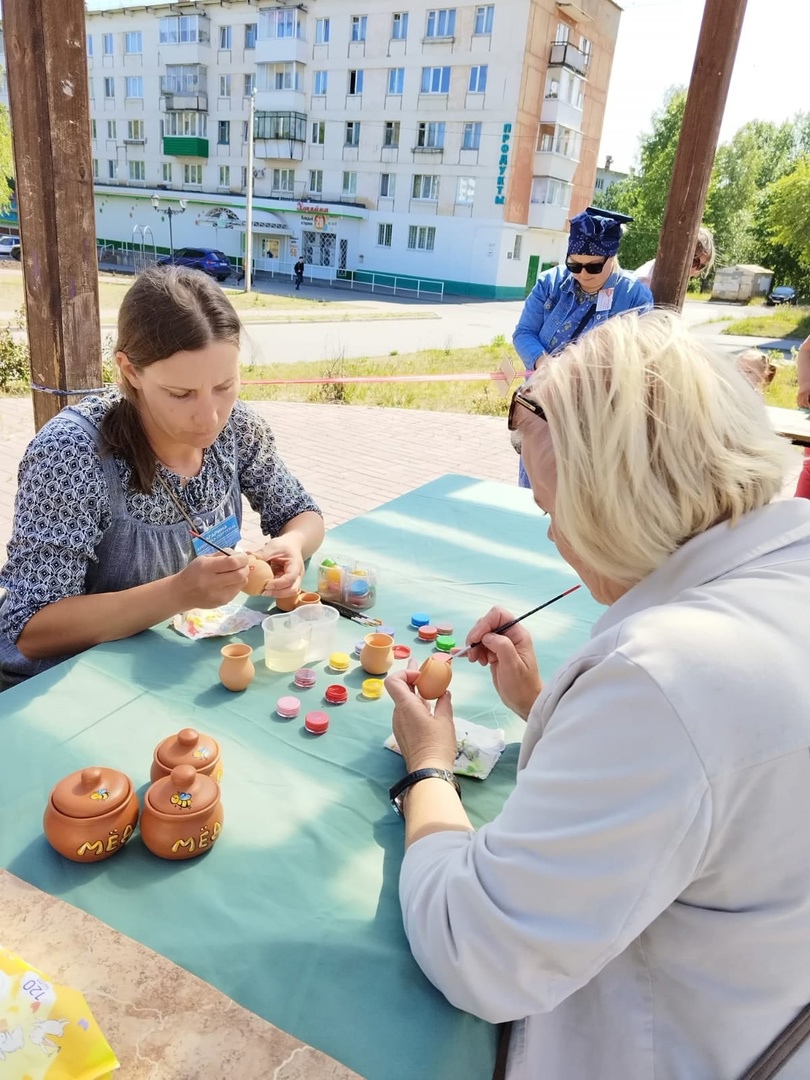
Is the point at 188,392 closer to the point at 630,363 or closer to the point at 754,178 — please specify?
the point at 630,363

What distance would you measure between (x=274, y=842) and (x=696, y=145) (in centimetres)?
406

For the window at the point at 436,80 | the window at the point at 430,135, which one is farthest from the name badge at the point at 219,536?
the window at the point at 436,80

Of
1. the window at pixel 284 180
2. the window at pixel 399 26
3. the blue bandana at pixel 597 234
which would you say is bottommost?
the blue bandana at pixel 597 234

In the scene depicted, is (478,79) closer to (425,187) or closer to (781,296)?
(425,187)

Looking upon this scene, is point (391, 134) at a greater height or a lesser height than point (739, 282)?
greater

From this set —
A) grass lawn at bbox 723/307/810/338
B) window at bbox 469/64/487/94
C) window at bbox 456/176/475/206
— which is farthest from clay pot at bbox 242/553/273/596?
window at bbox 469/64/487/94

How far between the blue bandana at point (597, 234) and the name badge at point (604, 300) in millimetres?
176

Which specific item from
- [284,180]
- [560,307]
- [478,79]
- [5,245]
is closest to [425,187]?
[478,79]

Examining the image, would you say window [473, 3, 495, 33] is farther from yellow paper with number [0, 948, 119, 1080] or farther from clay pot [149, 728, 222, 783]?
yellow paper with number [0, 948, 119, 1080]

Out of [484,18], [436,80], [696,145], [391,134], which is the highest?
[484,18]

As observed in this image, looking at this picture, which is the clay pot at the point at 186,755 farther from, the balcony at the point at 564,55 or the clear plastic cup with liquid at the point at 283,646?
the balcony at the point at 564,55

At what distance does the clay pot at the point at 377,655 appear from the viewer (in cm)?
160

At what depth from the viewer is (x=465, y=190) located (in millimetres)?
28828

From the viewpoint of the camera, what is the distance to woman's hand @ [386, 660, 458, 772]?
1.21m
